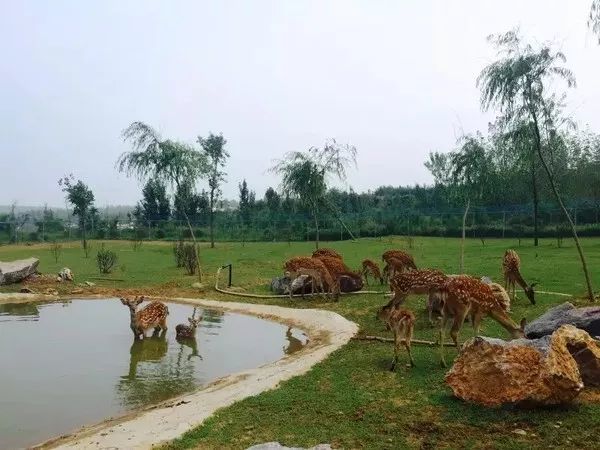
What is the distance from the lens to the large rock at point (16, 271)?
21.8 metres

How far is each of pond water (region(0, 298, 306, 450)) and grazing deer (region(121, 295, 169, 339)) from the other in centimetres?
24

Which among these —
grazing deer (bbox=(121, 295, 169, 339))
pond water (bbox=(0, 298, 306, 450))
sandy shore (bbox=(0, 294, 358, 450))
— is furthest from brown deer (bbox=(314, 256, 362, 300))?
grazing deer (bbox=(121, 295, 169, 339))

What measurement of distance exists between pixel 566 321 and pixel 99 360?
8.09m

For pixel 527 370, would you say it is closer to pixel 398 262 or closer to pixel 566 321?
pixel 566 321

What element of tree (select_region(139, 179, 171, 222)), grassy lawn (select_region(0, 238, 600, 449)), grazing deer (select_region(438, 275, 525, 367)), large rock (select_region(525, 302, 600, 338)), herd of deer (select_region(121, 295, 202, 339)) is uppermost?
tree (select_region(139, 179, 171, 222))

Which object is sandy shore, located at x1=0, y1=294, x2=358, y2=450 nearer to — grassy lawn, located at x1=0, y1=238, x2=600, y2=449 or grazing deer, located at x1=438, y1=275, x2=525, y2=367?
grassy lawn, located at x1=0, y1=238, x2=600, y2=449

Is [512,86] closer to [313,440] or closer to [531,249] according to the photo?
[313,440]

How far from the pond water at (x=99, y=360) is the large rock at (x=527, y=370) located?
439 cm

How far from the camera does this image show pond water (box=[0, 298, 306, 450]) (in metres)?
8.58

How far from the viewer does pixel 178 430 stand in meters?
7.04

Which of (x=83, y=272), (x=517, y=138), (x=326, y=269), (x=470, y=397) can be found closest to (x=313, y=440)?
(x=470, y=397)

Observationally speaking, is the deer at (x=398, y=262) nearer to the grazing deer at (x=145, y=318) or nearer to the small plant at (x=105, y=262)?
the grazing deer at (x=145, y=318)

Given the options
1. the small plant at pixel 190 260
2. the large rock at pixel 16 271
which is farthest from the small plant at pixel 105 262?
the small plant at pixel 190 260

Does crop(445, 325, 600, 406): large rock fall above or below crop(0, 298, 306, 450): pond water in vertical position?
above
